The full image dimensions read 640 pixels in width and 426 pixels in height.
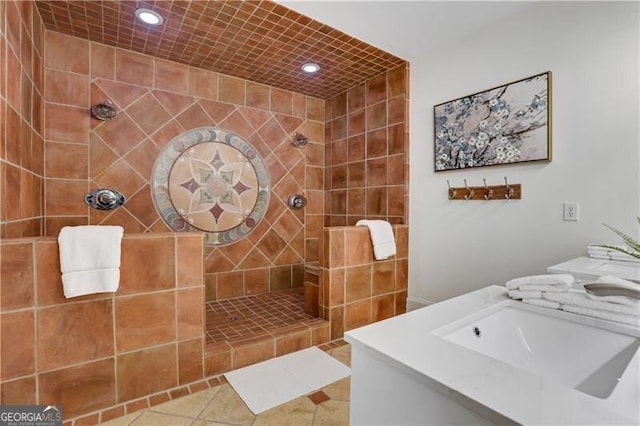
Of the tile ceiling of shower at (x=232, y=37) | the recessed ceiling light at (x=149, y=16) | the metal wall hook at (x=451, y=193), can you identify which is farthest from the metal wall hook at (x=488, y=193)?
the recessed ceiling light at (x=149, y=16)

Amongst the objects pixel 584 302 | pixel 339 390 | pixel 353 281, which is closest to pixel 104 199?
pixel 353 281

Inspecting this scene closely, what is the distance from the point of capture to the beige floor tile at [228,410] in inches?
59.4

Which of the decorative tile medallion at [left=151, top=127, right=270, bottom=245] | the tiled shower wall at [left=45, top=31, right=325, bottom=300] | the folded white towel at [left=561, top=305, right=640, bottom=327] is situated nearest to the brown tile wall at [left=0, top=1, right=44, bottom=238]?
the tiled shower wall at [left=45, top=31, right=325, bottom=300]

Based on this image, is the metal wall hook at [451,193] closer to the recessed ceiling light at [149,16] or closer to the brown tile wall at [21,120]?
the recessed ceiling light at [149,16]

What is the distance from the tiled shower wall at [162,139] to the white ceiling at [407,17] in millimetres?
1271

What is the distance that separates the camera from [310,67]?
2.95m

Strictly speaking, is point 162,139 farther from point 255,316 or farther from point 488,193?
point 488,193

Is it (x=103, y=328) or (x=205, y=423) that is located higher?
(x=103, y=328)

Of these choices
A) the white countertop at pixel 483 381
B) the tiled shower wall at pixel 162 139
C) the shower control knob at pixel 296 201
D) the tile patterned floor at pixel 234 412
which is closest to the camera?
the white countertop at pixel 483 381

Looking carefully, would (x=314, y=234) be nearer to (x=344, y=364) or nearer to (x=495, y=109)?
(x=344, y=364)

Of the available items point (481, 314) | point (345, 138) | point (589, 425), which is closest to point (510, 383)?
point (589, 425)

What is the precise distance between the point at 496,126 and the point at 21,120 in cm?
306

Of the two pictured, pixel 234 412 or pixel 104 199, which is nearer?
pixel 234 412

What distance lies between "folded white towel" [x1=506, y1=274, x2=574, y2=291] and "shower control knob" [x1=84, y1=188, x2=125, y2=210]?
271cm
